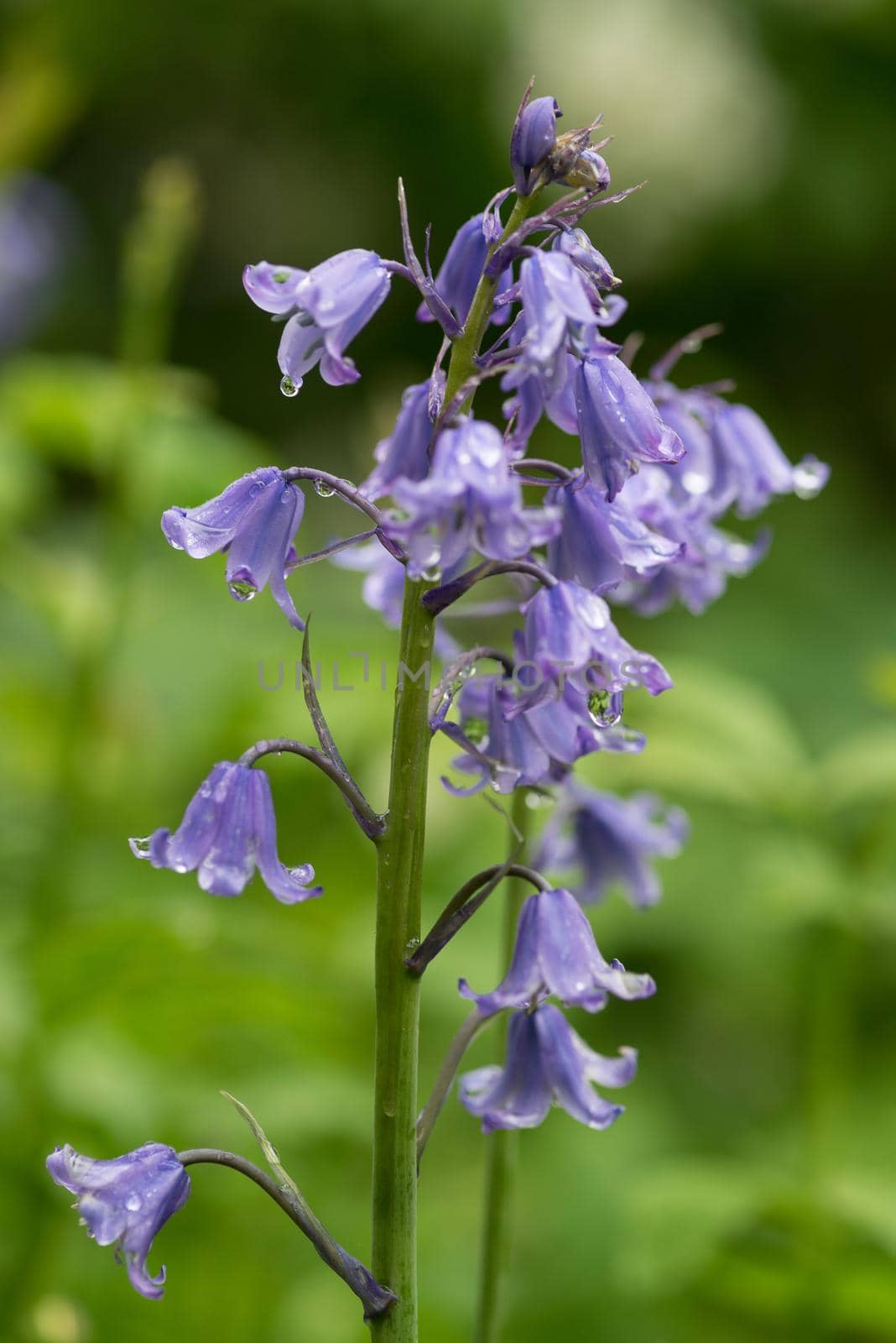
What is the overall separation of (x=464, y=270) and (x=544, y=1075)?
1.10m

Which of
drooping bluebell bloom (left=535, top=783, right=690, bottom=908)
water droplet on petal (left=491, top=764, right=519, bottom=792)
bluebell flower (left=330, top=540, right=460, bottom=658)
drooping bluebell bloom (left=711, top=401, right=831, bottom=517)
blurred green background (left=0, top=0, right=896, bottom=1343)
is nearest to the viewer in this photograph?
water droplet on petal (left=491, top=764, right=519, bottom=792)

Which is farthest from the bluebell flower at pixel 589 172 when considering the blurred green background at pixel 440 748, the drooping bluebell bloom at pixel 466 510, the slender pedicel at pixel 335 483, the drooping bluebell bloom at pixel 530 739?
the blurred green background at pixel 440 748

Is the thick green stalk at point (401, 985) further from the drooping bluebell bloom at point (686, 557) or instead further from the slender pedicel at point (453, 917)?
the drooping bluebell bloom at point (686, 557)

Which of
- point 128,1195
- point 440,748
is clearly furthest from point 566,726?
point 440,748

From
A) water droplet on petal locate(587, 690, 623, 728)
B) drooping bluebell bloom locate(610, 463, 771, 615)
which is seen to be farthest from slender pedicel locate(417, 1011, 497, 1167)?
drooping bluebell bloom locate(610, 463, 771, 615)

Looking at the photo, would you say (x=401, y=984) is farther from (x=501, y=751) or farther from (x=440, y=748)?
(x=440, y=748)

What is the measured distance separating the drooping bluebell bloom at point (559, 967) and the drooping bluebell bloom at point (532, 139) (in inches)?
34.7

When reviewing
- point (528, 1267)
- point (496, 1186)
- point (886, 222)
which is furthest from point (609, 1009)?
point (886, 222)

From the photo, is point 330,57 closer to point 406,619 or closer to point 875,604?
point 875,604

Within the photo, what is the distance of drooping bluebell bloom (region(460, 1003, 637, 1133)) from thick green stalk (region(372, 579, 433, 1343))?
170 mm

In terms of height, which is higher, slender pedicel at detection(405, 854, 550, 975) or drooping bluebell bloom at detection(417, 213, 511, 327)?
→ drooping bluebell bloom at detection(417, 213, 511, 327)

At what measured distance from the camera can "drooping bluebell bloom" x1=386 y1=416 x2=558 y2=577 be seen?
1.50 m

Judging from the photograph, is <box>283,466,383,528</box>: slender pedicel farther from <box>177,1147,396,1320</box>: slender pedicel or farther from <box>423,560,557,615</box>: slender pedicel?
<box>177,1147,396,1320</box>: slender pedicel

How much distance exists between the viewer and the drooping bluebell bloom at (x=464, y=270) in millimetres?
1908
